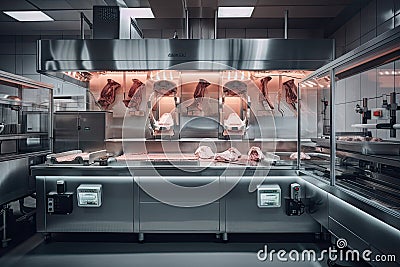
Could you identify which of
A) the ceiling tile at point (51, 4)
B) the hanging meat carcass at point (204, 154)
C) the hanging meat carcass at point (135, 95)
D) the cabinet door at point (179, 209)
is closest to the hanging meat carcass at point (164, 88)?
the hanging meat carcass at point (135, 95)

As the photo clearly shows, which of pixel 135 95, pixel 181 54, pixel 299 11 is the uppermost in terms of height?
pixel 299 11

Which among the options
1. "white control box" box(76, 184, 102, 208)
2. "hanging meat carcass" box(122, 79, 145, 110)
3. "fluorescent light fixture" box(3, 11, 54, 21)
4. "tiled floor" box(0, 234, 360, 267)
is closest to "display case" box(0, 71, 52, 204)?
"tiled floor" box(0, 234, 360, 267)

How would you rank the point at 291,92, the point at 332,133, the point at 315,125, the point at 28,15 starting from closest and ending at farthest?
the point at 332,133, the point at 315,125, the point at 291,92, the point at 28,15

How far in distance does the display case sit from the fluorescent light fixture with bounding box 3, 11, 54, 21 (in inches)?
52.3

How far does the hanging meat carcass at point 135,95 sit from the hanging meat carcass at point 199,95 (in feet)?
1.72

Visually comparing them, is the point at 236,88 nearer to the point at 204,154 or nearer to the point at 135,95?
the point at 204,154

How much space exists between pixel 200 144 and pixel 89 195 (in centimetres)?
137

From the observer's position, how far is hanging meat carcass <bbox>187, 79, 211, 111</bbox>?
12.5 ft

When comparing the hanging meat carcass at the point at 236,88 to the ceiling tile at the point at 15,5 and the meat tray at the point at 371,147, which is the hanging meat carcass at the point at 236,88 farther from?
the ceiling tile at the point at 15,5

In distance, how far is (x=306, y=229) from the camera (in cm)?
296

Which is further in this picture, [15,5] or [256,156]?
[15,5]

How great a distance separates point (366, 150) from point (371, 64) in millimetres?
380

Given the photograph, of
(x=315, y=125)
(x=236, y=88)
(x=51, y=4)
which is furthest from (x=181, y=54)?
(x=51, y=4)

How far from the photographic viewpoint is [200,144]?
153 inches
